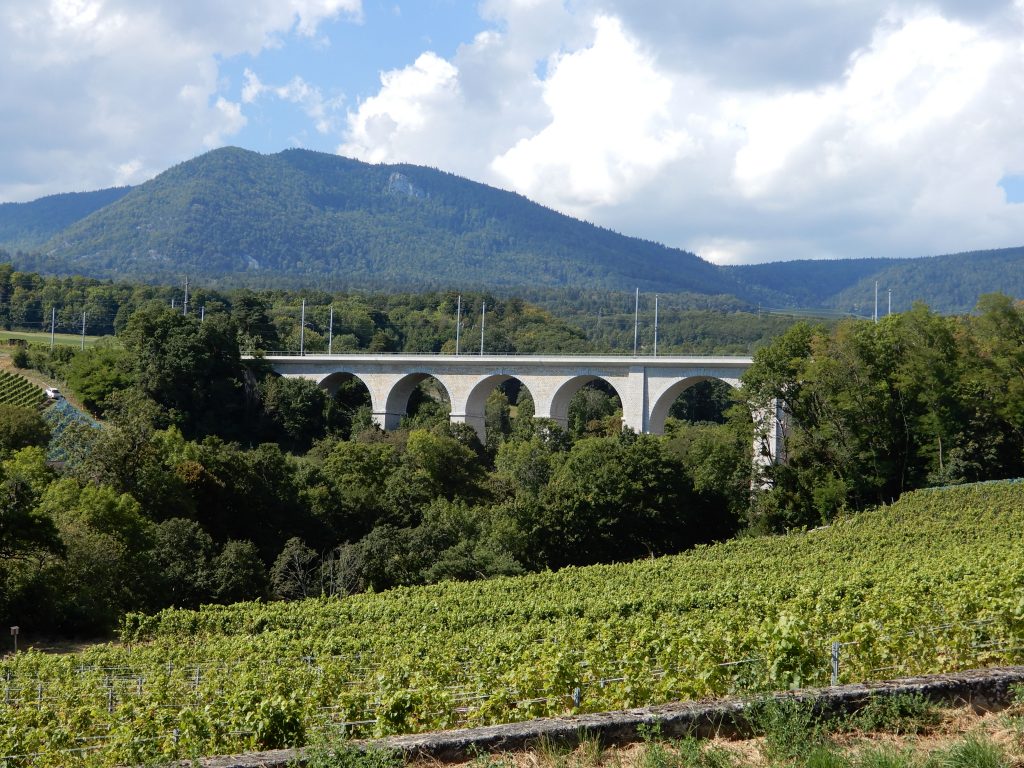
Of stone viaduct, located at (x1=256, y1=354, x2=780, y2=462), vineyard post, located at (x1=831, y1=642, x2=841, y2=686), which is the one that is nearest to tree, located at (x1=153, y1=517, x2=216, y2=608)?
stone viaduct, located at (x1=256, y1=354, x2=780, y2=462)

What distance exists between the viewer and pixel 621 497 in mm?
33500

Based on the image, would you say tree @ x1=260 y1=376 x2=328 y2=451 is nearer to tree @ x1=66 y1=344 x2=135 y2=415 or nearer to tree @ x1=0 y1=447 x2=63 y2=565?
tree @ x1=66 y1=344 x2=135 y2=415

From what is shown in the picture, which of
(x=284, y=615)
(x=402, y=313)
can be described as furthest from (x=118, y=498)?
(x=402, y=313)

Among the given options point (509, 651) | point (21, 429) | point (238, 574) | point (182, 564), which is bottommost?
point (238, 574)

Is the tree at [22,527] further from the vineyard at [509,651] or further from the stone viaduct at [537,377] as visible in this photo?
the stone viaduct at [537,377]

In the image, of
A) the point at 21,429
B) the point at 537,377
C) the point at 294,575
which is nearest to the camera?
the point at 294,575

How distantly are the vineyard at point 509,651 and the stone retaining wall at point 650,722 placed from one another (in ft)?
2.04

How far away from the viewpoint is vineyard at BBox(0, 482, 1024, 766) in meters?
7.40

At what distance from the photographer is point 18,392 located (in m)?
49.8

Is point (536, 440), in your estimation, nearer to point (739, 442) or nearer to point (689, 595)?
point (739, 442)

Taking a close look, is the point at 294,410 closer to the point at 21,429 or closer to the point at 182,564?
the point at 21,429

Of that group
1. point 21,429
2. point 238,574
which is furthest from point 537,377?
point 238,574

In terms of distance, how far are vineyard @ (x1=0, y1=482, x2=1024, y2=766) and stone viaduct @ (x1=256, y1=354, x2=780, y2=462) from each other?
17.9 meters

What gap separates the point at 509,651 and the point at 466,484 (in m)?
31.0
